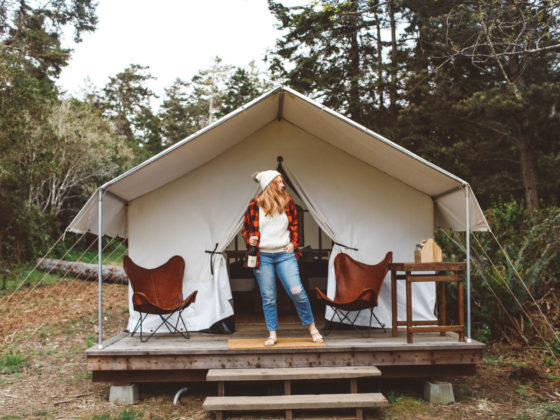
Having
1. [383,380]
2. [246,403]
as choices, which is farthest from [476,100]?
[246,403]

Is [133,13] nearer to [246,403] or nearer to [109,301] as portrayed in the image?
[109,301]

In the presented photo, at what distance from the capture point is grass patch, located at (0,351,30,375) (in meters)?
4.43

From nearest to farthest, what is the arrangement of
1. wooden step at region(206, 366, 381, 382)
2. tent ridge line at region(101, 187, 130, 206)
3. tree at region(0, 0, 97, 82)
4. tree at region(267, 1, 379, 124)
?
wooden step at region(206, 366, 381, 382) < tent ridge line at region(101, 187, 130, 206) < tree at region(267, 1, 379, 124) < tree at region(0, 0, 97, 82)

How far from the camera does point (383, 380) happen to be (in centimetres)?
419

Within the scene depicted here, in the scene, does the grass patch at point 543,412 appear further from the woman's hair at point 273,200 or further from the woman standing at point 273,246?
the woman's hair at point 273,200

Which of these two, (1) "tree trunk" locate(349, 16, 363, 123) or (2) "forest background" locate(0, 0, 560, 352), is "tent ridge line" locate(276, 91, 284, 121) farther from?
(1) "tree trunk" locate(349, 16, 363, 123)

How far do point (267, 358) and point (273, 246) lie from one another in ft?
2.86

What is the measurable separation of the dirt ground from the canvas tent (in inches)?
29.7

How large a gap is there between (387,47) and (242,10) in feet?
33.7

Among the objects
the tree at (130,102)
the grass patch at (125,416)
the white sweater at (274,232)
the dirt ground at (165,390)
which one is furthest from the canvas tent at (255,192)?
the tree at (130,102)

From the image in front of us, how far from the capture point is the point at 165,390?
Result: 3965mm

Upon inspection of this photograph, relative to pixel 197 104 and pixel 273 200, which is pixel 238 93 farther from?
pixel 273 200

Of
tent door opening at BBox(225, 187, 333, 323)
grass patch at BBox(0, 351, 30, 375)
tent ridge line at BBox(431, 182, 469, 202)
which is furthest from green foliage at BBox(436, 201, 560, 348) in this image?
grass patch at BBox(0, 351, 30, 375)

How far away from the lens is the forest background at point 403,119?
5.59 meters
